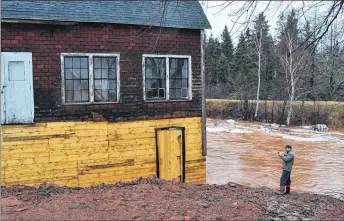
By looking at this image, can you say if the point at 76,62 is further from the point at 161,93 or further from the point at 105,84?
the point at 161,93

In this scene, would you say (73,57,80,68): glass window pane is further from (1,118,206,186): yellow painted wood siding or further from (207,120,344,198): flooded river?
(207,120,344,198): flooded river

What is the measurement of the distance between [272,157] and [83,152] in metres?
13.8

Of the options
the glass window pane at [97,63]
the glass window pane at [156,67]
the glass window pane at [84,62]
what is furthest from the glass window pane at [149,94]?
the glass window pane at [84,62]

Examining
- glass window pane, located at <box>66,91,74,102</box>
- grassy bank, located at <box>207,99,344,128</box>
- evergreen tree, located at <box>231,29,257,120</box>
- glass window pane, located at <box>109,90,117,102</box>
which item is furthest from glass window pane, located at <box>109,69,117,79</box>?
grassy bank, located at <box>207,99,344,128</box>

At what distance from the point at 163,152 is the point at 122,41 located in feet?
10.7

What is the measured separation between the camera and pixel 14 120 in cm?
851

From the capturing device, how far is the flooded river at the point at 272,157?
15047mm

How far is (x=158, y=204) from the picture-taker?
6312mm

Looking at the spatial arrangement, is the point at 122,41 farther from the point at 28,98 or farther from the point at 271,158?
the point at 271,158

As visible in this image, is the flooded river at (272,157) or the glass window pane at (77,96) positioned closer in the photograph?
the glass window pane at (77,96)

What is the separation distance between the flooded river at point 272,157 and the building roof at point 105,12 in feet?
23.4

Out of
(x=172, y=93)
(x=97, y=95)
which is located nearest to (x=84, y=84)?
(x=97, y=95)

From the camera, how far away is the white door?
27.6 feet

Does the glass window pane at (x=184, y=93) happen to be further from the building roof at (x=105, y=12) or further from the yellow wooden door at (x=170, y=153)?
the building roof at (x=105, y=12)
